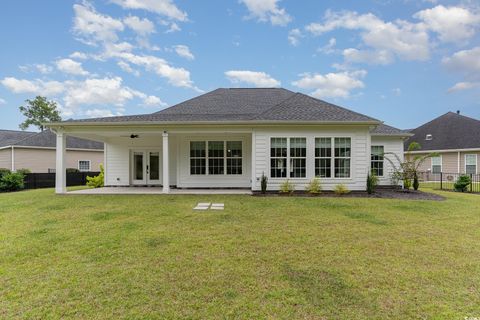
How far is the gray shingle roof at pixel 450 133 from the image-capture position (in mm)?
20188

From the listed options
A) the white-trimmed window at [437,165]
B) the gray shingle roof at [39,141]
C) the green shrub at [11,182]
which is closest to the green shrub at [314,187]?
the green shrub at [11,182]

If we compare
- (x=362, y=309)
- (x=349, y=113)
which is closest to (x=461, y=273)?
(x=362, y=309)

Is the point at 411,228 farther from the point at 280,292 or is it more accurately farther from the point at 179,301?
the point at 179,301

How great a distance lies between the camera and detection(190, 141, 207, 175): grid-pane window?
13.1m

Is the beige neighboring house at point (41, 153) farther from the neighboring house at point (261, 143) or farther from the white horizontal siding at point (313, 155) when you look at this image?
the white horizontal siding at point (313, 155)

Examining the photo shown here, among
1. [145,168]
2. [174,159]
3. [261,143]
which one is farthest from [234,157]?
[145,168]

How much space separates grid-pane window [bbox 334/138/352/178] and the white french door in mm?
9631

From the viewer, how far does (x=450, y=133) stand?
71.6 ft

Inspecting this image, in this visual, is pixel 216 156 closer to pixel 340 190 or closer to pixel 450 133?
pixel 340 190

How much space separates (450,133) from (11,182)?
32.7 m

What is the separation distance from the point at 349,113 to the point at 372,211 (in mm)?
5631

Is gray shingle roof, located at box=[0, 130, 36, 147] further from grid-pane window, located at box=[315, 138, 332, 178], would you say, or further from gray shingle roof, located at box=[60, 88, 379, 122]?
grid-pane window, located at box=[315, 138, 332, 178]

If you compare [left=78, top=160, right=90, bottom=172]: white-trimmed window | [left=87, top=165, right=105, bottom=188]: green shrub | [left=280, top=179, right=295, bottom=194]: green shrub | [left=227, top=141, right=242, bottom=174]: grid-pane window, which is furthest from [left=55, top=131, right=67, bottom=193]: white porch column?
[left=78, top=160, right=90, bottom=172]: white-trimmed window

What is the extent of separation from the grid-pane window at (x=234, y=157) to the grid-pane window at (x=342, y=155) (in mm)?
4792
